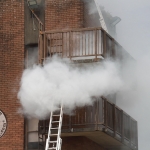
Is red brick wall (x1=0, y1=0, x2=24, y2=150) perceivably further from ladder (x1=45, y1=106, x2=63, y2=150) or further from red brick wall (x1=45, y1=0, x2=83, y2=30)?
ladder (x1=45, y1=106, x2=63, y2=150)

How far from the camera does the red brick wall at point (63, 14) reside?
1054 inches

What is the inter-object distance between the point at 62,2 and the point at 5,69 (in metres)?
2.77

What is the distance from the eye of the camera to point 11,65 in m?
26.9

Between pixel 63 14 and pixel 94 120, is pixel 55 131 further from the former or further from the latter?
pixel 63 14

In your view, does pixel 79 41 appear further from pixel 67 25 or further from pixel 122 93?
pixel 122 93

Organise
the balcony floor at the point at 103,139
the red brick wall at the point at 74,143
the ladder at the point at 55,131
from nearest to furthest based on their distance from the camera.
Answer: the ladder at the point at 55,131, the balcony floor at the point at 103,139, the red brick wall at the point at 74,143

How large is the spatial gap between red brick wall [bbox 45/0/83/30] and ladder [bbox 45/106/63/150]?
299 cm

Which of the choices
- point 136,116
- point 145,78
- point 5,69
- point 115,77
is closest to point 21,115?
point 5,69

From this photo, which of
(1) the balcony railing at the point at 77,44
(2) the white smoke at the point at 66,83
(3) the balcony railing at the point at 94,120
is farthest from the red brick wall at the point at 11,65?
(1) the balcony railing at the point at 77,44

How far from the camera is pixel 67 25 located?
26.8 m

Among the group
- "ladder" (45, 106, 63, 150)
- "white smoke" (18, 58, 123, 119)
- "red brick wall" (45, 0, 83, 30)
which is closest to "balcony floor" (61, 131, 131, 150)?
"ladder" (45, 106, 63, 150)

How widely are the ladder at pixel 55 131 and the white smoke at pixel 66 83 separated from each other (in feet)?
0.91

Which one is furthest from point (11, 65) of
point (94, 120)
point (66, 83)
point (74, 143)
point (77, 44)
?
point (94, 120)

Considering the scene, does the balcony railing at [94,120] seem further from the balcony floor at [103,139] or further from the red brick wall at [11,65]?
the red brick wall at [11,65]
